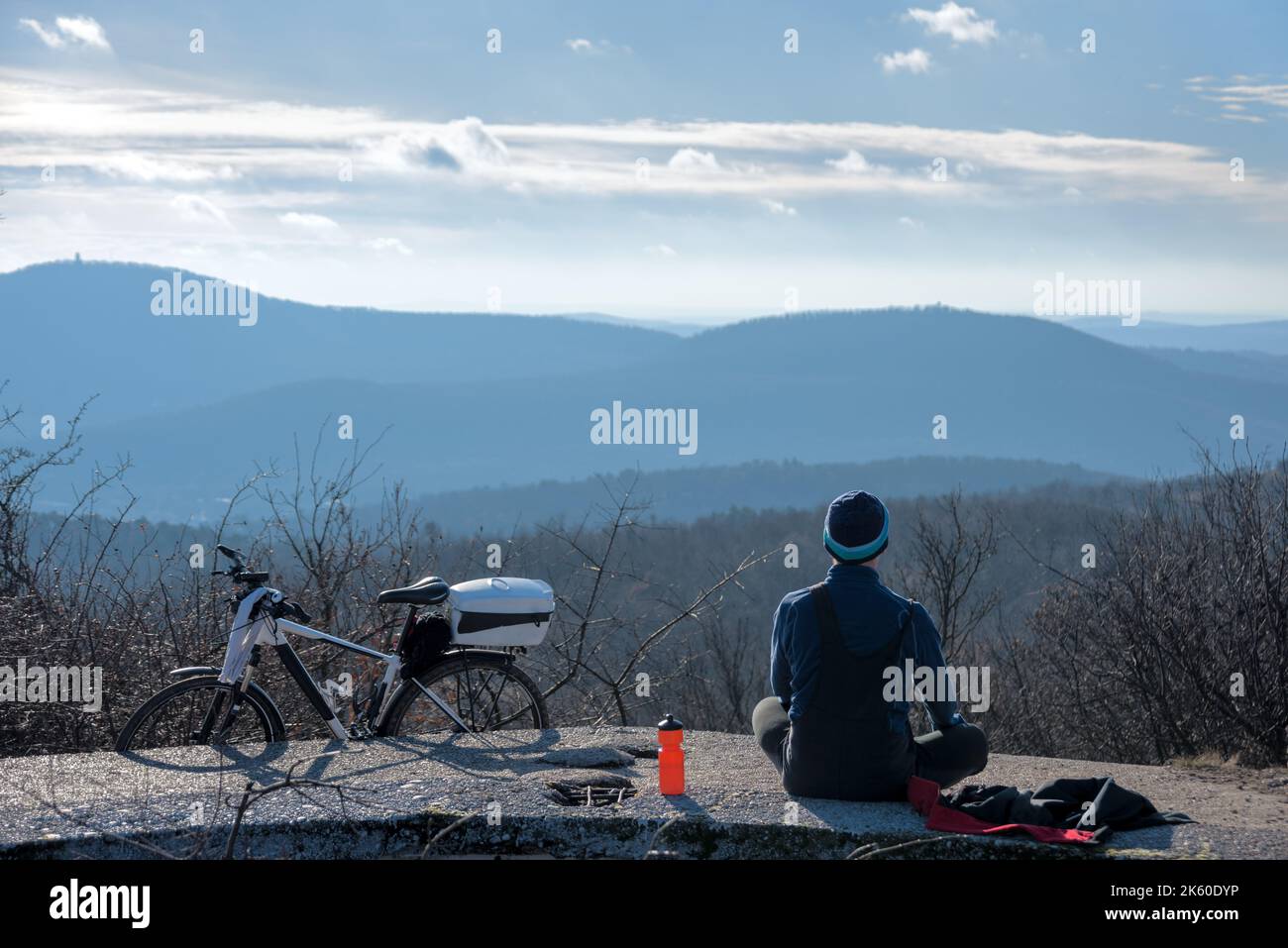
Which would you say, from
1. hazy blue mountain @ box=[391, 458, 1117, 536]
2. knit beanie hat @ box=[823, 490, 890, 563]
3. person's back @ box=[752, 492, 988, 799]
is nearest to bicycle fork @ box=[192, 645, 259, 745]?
person's back @ box=[752, 492, 988, 799]

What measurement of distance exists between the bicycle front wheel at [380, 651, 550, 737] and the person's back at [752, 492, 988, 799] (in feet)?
7.14

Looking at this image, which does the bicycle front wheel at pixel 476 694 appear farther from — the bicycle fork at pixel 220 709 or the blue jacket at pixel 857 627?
the blue jacket at pixel 857 627

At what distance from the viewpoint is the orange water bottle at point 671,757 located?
5402 mm

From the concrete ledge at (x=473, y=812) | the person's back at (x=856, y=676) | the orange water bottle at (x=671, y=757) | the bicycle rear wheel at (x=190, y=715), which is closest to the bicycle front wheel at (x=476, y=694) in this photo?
the concrete ledge at (x=473, y=812)

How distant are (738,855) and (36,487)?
27.4ft

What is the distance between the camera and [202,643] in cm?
912

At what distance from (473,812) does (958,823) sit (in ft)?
6.61

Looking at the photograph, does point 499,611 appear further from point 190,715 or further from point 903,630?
point 903,630

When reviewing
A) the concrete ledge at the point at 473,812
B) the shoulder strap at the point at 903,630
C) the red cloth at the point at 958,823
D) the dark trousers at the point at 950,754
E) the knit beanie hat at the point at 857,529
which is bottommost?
the concrete ledge at the point at 473,812

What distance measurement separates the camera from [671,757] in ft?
17.8

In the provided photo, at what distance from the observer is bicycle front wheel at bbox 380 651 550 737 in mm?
6789

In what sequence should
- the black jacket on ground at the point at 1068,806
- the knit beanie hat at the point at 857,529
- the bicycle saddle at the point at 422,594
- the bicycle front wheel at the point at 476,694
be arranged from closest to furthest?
1. the black jacket on ground at the point at 1068,806
2. the knit beanie hat at the point at 857,529
3. the bicycle saddle at the point at 422,594
4. the bicycle front wheel at the point at 476,694

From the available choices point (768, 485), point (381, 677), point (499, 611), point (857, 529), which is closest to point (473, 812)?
point (499, 611)

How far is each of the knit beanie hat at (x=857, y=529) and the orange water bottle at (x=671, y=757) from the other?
1.08 meters
